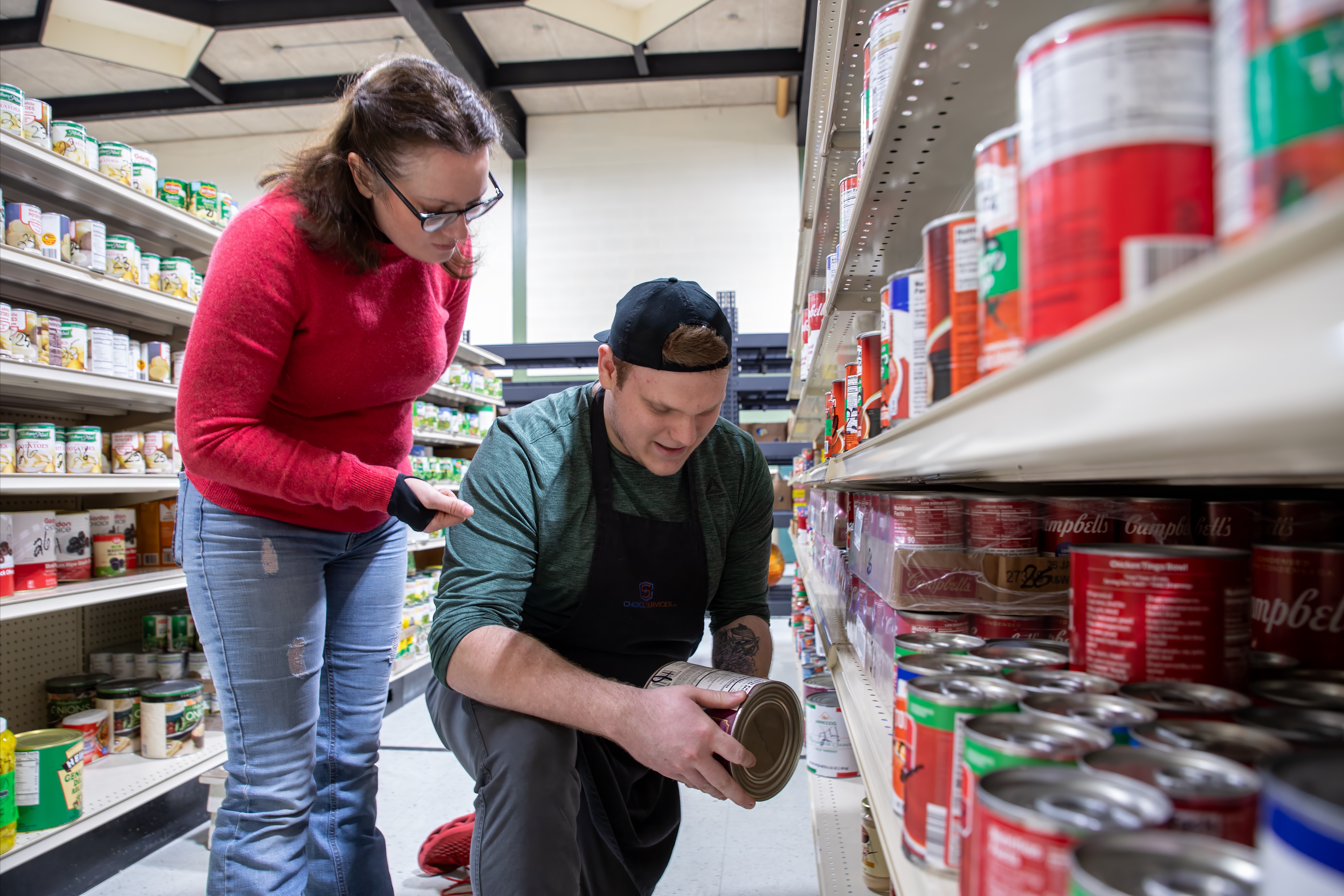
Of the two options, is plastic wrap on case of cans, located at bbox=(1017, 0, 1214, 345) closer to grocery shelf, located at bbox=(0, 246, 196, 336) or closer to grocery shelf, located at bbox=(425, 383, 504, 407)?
grocery shelf, located at bbox=(0, 246, 196, 336)

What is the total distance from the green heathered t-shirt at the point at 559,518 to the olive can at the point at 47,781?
1.39 meters

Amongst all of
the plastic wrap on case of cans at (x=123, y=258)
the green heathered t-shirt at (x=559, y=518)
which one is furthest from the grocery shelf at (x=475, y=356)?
the green heathered t-shirt at (x=559, y=518)

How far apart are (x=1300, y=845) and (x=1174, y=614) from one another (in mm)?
433

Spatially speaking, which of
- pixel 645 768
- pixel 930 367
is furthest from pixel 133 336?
pixel 930 367

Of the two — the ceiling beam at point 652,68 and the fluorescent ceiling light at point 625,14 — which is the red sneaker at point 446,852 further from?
the ceiling beam at point 652,68

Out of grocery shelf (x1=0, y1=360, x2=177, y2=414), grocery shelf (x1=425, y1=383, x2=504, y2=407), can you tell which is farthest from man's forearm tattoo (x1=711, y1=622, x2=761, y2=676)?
grocery shelf (x1=425, y1=383, x2=504, y2=407)

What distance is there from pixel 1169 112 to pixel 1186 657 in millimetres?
496

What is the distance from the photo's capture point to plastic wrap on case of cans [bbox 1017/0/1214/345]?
0.41 m

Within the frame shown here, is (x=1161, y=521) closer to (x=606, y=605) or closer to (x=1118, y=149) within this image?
(x=1118, y=149)

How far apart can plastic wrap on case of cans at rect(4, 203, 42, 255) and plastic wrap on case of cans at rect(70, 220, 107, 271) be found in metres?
0.15

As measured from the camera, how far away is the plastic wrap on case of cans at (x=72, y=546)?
2.38 meters

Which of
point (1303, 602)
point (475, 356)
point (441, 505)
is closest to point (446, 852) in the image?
point (441, 505)

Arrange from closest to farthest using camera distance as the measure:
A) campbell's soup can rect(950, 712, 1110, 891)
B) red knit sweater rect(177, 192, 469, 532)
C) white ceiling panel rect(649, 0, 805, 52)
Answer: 1. campbell's soup can rect(950, 712, 1110, 891)
2. red knit sweater rect(177, 192, 469, 532)
3. white ceiling panel rect(649, 0, 805, 52)

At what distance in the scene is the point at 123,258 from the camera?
2.48m
